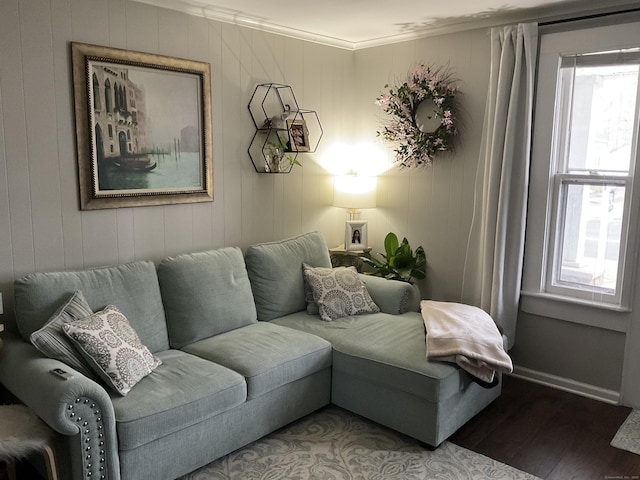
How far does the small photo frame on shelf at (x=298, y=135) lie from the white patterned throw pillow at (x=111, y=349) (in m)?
1.90

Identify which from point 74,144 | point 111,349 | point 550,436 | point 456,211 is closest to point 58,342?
point 111,349

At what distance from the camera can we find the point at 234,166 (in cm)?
377

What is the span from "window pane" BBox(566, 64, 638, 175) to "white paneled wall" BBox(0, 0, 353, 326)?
5.98 feet

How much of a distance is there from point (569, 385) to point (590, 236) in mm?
989

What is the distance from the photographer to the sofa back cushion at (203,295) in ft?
10.4

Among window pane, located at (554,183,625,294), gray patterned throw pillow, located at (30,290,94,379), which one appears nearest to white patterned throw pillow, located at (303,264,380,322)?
window pane, located at (554,183,625,294)

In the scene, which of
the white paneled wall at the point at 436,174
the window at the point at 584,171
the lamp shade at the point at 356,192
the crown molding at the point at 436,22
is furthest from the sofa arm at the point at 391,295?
the crown molding at the point at 436,22

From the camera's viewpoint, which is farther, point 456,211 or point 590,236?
point 456,211

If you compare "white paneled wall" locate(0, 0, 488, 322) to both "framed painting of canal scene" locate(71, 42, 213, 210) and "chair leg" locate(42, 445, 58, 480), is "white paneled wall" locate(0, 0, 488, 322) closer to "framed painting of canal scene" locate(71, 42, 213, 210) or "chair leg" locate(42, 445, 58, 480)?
"framed painting of canal scene" locate(71, 42, 213, 210)

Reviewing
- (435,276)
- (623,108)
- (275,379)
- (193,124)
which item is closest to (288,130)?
(193,124)

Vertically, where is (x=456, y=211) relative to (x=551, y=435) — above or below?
above

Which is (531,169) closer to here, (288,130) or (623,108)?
(623,108)

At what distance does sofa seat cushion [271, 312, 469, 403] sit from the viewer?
2783 millimetres

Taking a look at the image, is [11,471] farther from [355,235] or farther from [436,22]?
[436,22]
